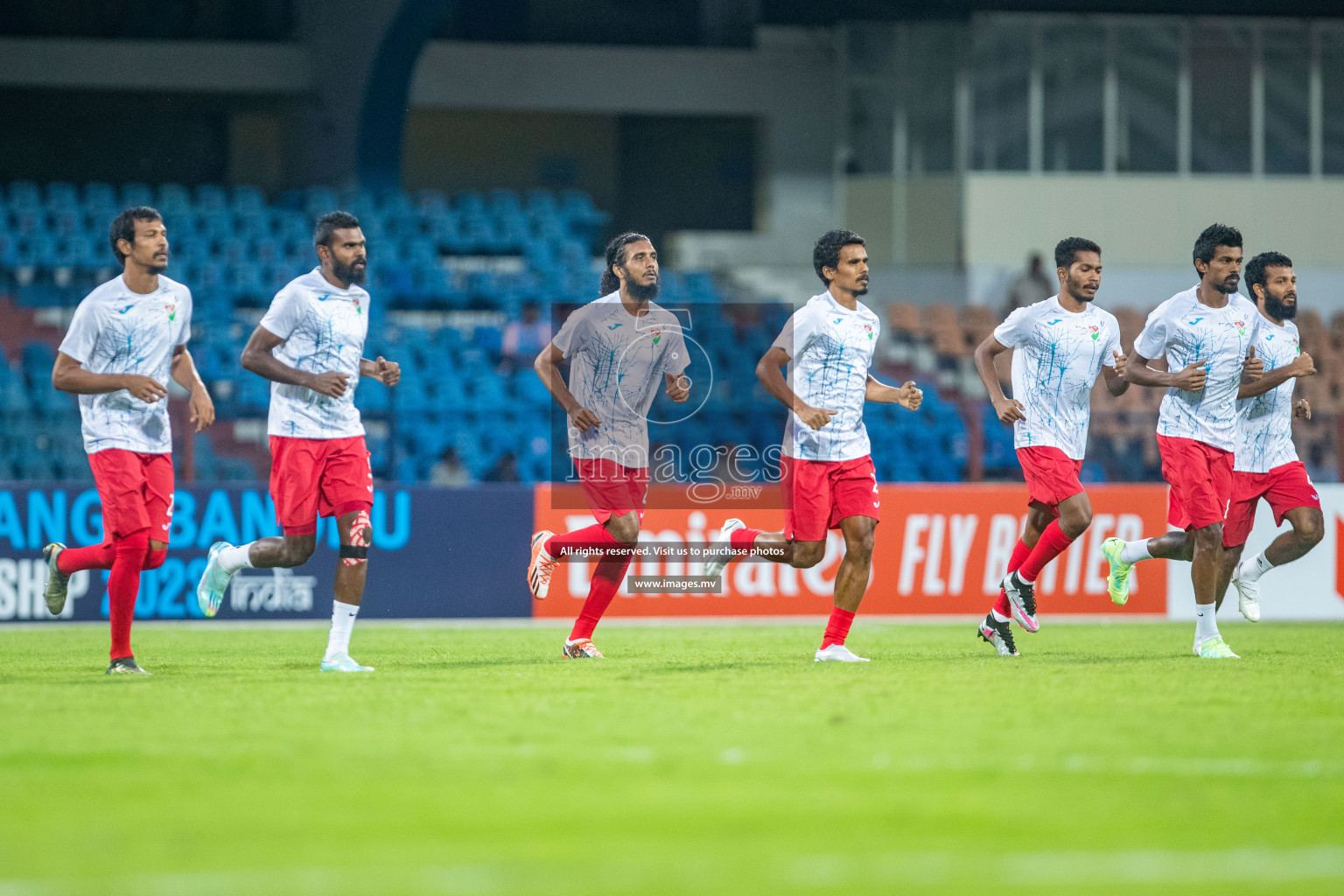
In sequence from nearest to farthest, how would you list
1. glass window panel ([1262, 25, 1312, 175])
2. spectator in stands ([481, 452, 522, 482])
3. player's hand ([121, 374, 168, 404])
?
1. player's hand ([121, 374, 168, 404])
2. spectator in stands ([481, 452, 522, 482])
3. glass window panel ([1262, 25, 1312, 175])

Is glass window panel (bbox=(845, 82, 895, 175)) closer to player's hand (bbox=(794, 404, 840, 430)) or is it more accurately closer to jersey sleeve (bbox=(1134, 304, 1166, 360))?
jersey sleeve (bbox=(1134, 304, 1166, 360))

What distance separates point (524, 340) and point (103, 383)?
10603 millimetres

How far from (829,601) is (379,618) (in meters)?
3.78

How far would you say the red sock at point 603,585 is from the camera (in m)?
10.2

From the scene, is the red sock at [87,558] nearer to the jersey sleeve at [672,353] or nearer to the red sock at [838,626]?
the jersey sleeve at [672,353]

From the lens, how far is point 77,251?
21.2m

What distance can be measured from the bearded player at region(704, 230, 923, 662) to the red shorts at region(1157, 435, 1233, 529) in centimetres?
189

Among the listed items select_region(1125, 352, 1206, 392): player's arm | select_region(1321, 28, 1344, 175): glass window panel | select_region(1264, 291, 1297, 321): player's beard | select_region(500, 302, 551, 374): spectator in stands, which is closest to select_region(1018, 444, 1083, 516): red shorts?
select_region(1125, 352, 1206, 392): player's arm

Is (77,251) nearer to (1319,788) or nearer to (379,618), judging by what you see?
(379,618)

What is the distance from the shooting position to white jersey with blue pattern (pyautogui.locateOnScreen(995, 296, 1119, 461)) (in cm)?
1054

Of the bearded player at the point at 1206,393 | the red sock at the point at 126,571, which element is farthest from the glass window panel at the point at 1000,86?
the red sock at the point at 126,571

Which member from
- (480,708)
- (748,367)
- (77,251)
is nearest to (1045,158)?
(748,367)

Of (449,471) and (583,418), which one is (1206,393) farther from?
(449,471)

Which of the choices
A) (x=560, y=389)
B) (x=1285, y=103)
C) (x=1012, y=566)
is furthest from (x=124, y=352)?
(x=1285, y=103)
